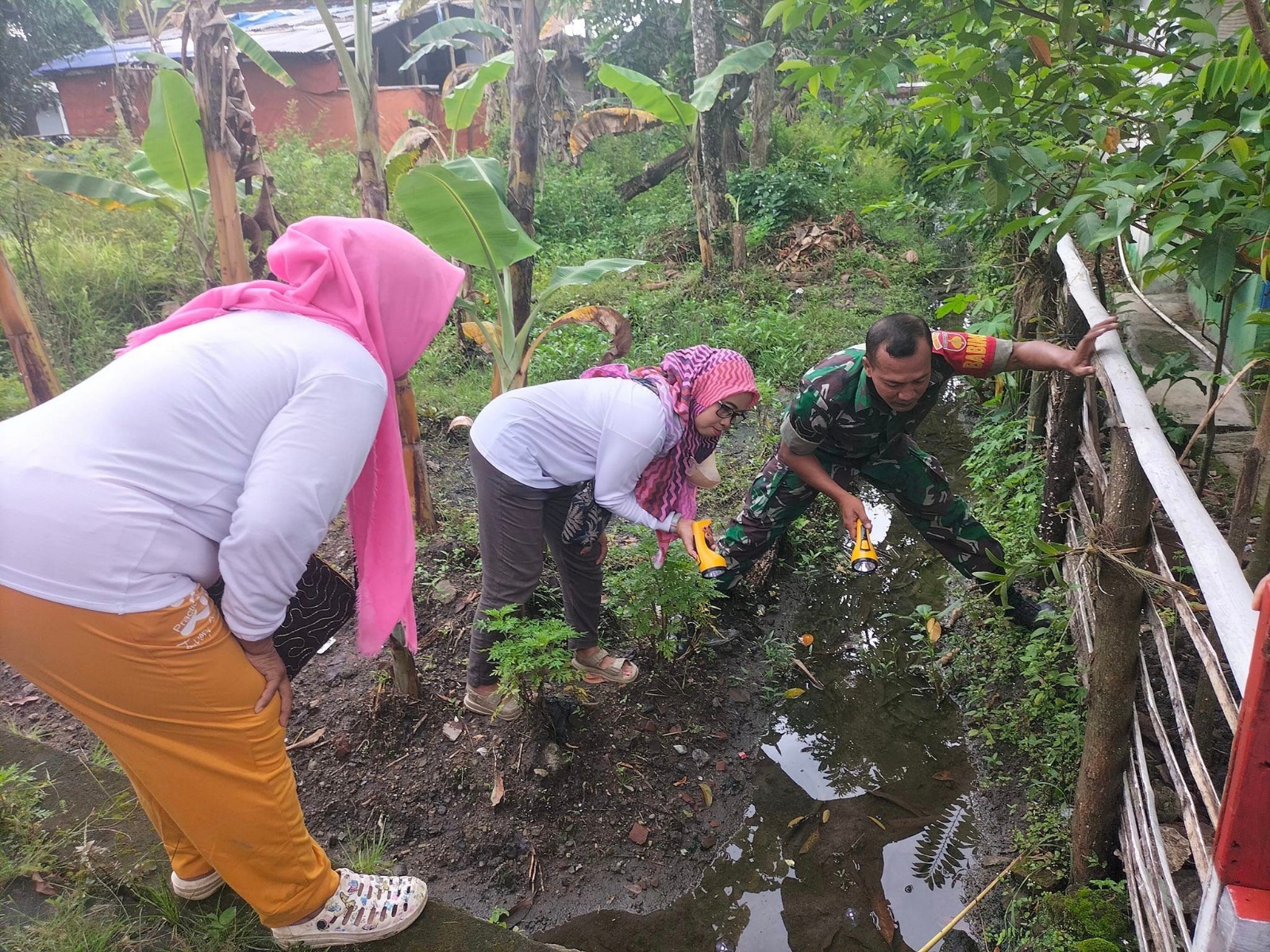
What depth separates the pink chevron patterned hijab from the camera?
264 centimetres

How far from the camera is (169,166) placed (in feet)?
12.8

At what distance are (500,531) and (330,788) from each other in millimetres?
1081

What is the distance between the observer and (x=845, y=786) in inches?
113

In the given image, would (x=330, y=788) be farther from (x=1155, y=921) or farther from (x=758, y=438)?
(x=758, y=438)

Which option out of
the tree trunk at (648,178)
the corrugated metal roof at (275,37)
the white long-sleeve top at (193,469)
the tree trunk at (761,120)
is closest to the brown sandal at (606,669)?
the white long-sleeve top at (193,469)

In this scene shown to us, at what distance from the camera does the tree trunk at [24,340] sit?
3.18 m

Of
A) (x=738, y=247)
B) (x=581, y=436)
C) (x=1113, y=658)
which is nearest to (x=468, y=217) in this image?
(x=581, y=436)

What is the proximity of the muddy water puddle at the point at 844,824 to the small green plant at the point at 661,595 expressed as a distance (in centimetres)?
54

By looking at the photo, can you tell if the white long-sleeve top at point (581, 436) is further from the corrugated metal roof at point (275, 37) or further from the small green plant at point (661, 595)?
the corrugated metal roof at point (275, 37)

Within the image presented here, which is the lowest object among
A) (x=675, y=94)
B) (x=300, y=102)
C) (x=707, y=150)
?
(x=707, y=150)

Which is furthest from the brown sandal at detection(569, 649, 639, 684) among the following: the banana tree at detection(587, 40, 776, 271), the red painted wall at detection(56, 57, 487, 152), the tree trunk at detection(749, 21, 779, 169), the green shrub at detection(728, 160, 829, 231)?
the red painted wall at detection(56, 57, 487, 152)

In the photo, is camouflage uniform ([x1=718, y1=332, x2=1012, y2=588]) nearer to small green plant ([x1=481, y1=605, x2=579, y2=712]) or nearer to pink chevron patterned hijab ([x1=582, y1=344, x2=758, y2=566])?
pink chevron patterned hijab ([x1=582, y1=344, x2=758, y2=566])

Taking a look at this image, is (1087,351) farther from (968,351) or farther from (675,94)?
(675,94)

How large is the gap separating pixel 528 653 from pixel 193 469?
4.13 ft
